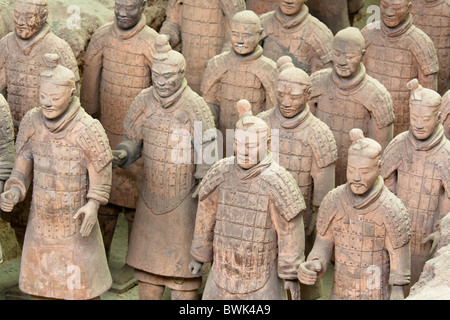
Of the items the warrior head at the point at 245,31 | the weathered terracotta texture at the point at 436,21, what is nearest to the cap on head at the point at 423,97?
the warrior head at the point at 245,31

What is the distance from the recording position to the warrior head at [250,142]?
7.82 metres

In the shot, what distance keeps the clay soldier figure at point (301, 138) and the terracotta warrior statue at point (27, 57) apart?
1680 mm

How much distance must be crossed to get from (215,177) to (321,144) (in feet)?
3.23

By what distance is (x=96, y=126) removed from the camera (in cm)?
843

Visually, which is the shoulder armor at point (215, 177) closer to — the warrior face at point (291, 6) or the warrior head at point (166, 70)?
the warrior head at point (166, 70)

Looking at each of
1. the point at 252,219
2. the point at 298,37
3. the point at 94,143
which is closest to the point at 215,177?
the point at 252,219

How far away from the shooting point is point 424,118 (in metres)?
8.38

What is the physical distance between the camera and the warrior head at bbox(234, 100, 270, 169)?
7820mm

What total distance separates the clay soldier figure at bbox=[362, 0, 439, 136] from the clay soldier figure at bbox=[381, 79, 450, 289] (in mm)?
1596

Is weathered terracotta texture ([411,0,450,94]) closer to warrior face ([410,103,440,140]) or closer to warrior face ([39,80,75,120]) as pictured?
warrior face ([410,103,440,140])

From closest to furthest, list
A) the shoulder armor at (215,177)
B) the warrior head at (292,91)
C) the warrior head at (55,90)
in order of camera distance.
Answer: the shoulder armor at (215,177)
the warrior head at (55,90)
the warrior head at (292,91)

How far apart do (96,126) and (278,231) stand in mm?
1370

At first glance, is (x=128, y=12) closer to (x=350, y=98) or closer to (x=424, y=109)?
(x=350, y=98)
